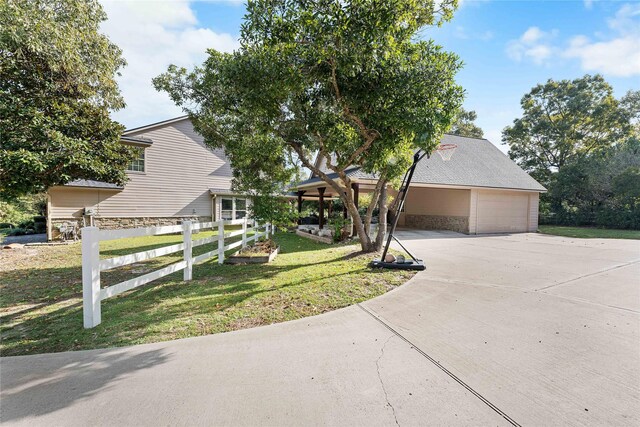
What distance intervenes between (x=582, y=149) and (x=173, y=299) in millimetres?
37317

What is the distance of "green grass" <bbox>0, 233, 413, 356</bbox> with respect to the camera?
3480mm

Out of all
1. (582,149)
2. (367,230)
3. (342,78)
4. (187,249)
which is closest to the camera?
(342,78)

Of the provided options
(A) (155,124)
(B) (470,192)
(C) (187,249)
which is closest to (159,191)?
(A) (155,124)

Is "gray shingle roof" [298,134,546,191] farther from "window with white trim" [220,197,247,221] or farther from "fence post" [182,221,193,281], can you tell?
"fence post" [182,221,193,281]

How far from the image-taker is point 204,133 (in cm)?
934

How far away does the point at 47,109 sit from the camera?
20.4ft

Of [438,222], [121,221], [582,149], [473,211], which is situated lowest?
[121,221]

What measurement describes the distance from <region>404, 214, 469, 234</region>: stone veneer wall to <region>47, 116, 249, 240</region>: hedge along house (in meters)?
12.0

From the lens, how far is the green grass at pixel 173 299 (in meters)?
3.48

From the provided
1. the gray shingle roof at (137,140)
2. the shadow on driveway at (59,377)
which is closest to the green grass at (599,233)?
the shadow on driveway at (59,377)

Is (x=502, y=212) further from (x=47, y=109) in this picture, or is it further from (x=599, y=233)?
(x=47, y=109)

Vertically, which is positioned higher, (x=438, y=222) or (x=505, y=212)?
(x=505, y=212)

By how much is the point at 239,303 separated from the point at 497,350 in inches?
141

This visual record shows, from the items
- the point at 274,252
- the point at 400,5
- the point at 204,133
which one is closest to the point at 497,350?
the point at 400,5
